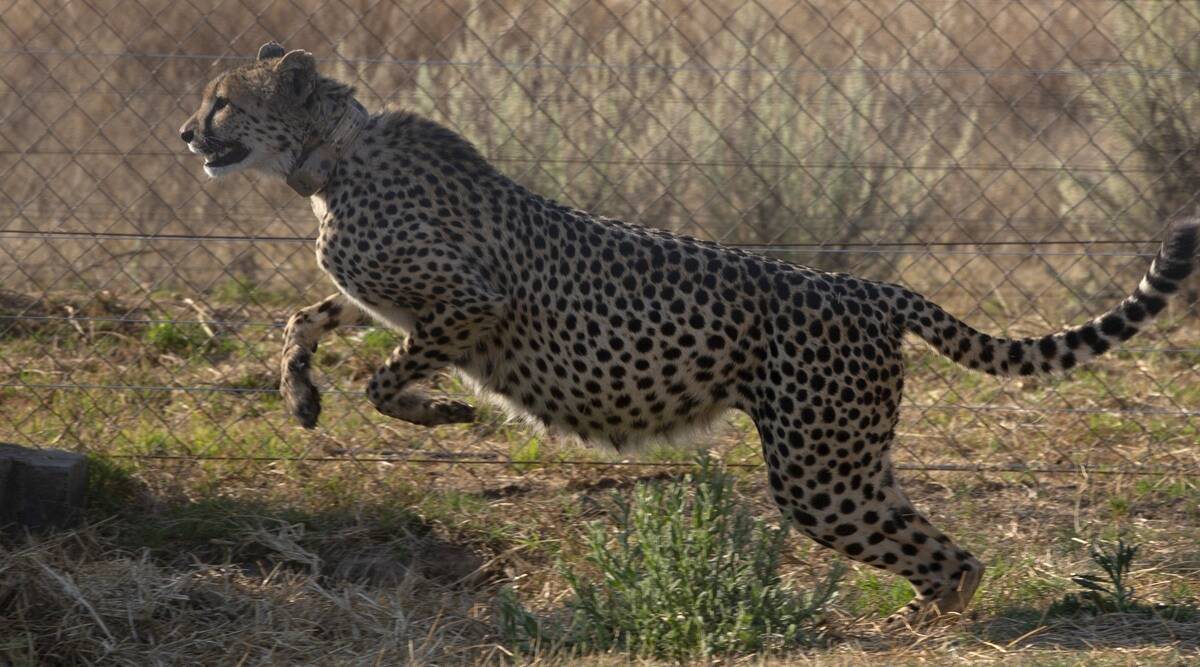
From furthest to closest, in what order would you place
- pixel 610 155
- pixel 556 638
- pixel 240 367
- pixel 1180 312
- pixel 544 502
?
pixel 610 155
pixel 1180 312
pixel 240 367
pixel 544 502
pixel 556 638

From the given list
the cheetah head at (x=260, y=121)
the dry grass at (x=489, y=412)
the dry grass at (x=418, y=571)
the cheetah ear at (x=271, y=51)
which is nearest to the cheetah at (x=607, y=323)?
the cheetah head at (x=260, y=121)

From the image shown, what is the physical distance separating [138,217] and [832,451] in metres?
5.22

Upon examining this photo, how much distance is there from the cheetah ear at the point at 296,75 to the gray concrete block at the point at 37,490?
4.93ft

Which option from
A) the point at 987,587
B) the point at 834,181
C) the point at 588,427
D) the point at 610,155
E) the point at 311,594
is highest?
the point at 834,181

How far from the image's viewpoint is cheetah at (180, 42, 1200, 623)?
178 inches

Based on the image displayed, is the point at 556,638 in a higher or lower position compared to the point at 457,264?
lower

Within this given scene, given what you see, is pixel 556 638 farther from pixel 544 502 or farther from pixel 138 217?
pixel 138 217

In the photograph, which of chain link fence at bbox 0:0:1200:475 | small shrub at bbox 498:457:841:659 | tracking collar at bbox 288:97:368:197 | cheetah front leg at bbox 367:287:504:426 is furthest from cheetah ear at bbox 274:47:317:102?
small shrub at bbox 498:457:841:659

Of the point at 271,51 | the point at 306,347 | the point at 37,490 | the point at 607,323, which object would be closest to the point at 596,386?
the point at 607,323

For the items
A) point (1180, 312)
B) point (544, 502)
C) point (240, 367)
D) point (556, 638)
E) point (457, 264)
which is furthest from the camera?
point (1180, 312)

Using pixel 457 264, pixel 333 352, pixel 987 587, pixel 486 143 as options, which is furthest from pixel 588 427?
pixel 486 143

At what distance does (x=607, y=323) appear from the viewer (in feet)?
15.2

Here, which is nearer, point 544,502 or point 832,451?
point 832,451

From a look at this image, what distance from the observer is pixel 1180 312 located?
25.1 feet
